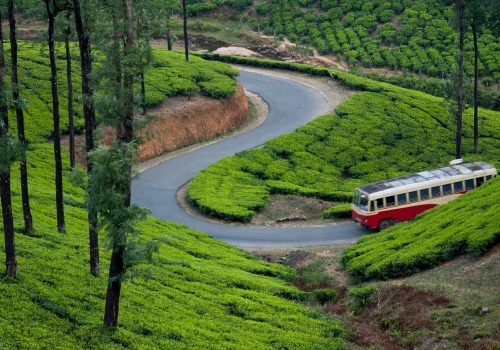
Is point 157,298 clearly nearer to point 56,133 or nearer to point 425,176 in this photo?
point 56,133

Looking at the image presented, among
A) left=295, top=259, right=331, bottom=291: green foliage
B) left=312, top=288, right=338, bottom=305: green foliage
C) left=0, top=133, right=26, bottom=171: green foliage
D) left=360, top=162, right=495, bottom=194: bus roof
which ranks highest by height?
left=0, top=133, right=26, bottom=171: green foliage

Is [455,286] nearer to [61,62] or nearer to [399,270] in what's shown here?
[399,270]

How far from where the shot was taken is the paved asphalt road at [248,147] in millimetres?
39594

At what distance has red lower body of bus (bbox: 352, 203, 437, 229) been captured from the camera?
3984 centimetres

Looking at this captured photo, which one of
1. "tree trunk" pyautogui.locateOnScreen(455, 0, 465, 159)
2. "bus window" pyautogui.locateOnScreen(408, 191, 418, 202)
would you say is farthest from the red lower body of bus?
"tree trunk" pyautogui.locateOnScreen(455, 0, 465, 159)

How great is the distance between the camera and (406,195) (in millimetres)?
40312

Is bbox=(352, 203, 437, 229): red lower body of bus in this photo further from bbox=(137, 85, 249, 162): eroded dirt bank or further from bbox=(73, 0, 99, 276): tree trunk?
bbox=(73, 0, 99, 276): tree trunk

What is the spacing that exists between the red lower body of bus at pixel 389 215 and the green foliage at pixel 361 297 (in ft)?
32.7

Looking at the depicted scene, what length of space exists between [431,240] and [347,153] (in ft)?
71.5

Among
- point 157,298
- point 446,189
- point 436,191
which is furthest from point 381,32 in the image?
point 157,298

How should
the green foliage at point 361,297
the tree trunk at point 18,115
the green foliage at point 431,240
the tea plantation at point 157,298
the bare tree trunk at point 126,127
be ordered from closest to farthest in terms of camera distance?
the bare tree trunk at point 126,127 → the tea plantation at point 157,298 → the tree trunk at point 18,115 → the green foliage at point 361,297 → the green foliage at point 431,240

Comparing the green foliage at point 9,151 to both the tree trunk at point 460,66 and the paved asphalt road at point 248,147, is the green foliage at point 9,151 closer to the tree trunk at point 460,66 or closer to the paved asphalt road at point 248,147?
the paved asphalt road at point 248,147

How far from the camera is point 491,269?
28156 millimetres

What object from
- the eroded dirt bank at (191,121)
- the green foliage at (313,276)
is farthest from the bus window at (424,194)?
the eroded dirt bank at (191,121)
